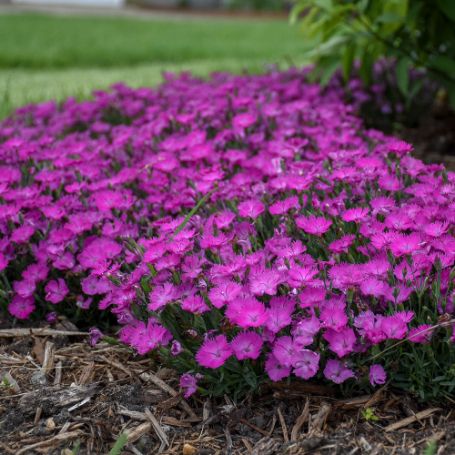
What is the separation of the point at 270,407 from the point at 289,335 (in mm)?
218

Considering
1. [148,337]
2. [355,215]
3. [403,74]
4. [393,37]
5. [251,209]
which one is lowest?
[148,337]

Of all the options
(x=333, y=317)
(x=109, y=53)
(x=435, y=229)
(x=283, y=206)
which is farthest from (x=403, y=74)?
(x=109, y=53)

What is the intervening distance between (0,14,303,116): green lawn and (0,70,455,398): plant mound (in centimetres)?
222

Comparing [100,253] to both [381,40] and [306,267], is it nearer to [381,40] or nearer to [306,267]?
[306,267]

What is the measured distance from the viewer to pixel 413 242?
6.30ft

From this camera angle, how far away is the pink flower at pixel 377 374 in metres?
1.74

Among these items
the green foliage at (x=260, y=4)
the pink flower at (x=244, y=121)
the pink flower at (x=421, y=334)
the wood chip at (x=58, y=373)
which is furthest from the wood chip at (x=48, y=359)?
the green foliage at (x=260, y=4)

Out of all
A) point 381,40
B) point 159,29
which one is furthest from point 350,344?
point 159,29

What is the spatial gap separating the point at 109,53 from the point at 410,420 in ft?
28.6

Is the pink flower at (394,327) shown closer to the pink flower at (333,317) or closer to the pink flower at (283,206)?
the pink flower at (333,317)

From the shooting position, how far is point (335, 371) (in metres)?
1.75

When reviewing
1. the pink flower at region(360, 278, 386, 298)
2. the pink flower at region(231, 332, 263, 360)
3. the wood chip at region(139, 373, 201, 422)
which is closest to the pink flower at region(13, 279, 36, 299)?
the wood chip at region(139, 373, 201, 422)

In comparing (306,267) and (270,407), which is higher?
(306,267)

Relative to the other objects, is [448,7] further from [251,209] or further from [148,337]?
[148,337]
